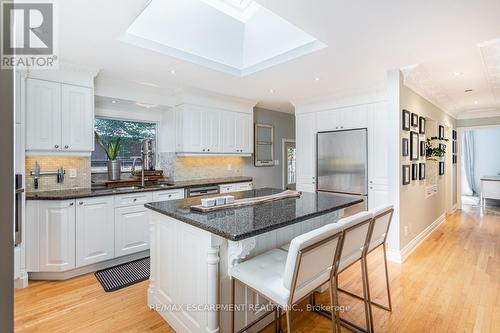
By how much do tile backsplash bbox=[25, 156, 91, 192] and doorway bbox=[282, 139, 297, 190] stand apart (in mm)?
4074

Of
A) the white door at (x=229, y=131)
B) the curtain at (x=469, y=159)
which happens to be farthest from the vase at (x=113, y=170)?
the curtain at (x=469, y=159)

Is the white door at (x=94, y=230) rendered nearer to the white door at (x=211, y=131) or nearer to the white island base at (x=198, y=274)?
the white island base at (x=198, y=274)

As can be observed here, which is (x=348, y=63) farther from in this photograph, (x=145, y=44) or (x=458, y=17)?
(x=145, y=44)

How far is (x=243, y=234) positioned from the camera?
138 centimetres

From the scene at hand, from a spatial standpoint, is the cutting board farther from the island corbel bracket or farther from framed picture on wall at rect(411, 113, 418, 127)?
framed picture on wall at rect(411, 113, 418, 127)

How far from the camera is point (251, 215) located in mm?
1795

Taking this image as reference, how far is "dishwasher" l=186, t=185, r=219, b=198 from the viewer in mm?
3791

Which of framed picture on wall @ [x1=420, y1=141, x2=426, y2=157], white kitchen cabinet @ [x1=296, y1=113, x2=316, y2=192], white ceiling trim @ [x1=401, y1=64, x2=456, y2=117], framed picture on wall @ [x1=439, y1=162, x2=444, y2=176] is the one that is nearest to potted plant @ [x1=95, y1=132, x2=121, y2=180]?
white kitchen cabinet @ [x1=296, y1=113, x2=316, y2=192]

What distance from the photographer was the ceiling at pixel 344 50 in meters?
1.94

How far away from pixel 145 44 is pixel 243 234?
228 cm

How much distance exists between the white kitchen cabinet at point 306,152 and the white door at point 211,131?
162cm

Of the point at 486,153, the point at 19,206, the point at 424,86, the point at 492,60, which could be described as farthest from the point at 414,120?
the point at 486,153

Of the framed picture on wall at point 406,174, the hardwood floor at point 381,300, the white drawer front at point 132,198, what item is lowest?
the hardwood floor at point 381,300

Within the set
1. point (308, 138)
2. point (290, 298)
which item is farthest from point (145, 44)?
point (308, 138)
